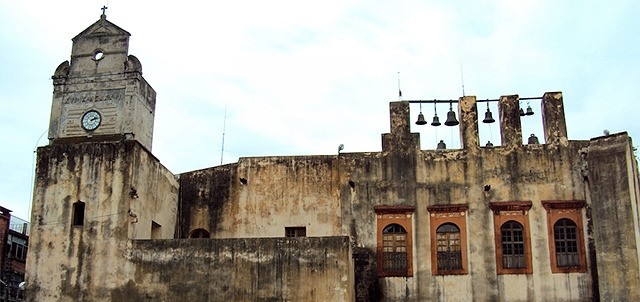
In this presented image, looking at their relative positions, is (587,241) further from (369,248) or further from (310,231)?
(310,231)

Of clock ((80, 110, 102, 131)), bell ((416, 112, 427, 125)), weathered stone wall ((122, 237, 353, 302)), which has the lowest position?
weathered stone wall ((122, 237, 353, 302))

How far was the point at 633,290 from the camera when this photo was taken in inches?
874

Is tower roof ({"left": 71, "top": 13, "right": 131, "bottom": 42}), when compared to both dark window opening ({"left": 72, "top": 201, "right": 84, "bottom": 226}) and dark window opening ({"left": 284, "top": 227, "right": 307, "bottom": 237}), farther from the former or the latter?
dark window opening ({"left": 284, "top": 227, "right": 307, "bottom": 237})

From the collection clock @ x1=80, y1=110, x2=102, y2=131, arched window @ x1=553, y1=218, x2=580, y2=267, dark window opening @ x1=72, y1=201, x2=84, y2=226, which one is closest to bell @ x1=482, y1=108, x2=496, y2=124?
arched window @ x1=553, y1=218, x2=580, y2=267

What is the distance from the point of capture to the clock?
2502 cm

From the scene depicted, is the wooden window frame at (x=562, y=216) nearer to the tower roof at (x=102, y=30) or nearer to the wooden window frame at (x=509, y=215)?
the wooden window frame at (x=509, y=215)

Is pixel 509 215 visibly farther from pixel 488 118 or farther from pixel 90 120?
pixel 90 120

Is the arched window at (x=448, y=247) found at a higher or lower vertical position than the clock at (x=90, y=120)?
lower

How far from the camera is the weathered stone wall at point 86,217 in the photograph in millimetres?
22203

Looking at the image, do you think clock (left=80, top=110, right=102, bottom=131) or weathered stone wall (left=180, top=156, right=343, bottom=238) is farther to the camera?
weathered stone wall (left=180, top=156, right=343, bottom=238)

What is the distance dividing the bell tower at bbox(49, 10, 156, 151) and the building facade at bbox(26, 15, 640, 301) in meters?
0.05

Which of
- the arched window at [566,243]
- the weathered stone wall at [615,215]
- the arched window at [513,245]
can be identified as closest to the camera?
the weathered stone wall at [615,215]

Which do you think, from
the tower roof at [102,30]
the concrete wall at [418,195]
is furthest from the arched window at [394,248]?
the tower roof at [102,30]

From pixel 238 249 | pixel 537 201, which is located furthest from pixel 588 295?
pixel 238 249
